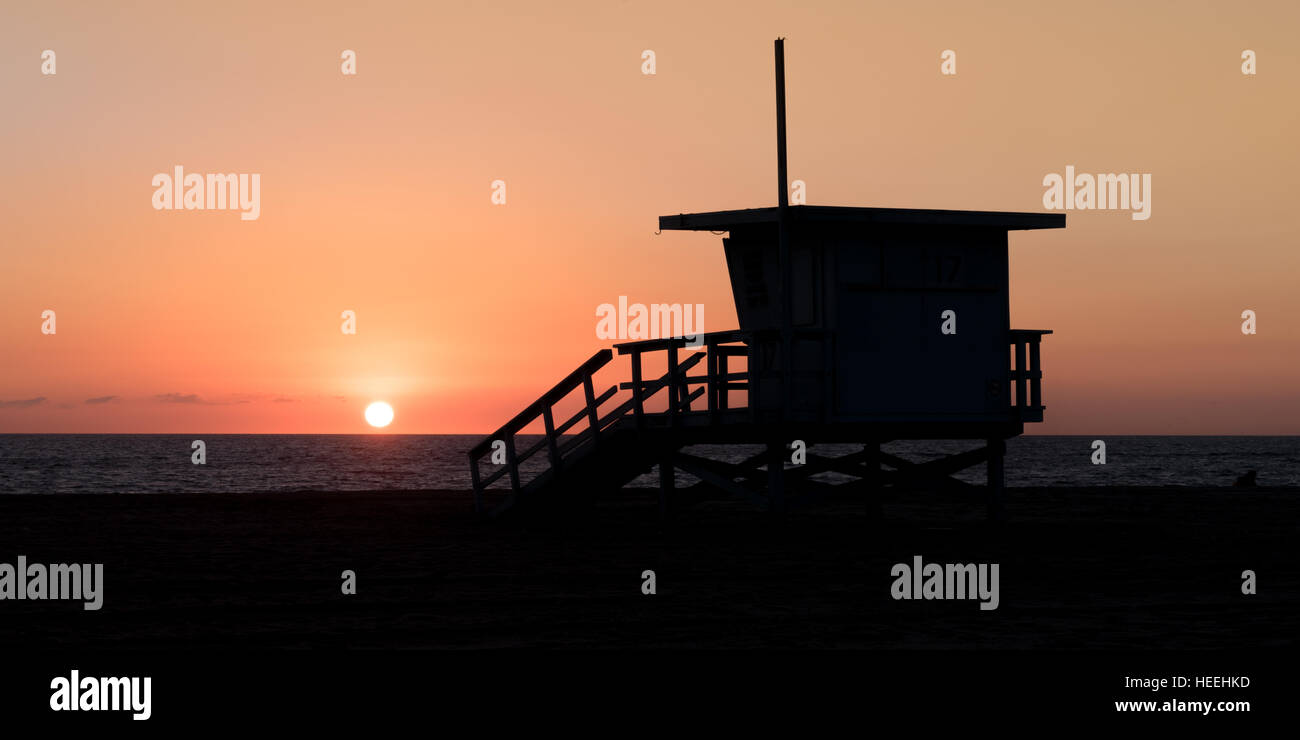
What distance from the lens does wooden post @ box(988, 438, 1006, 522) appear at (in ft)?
65.4

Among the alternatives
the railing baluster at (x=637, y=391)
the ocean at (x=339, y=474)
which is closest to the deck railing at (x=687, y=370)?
the railing baluster at (x=637, y=391)

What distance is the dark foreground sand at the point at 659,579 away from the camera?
1005 cm

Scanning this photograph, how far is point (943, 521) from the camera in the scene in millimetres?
22484

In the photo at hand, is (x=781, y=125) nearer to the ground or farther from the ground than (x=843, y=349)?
farther from the ground

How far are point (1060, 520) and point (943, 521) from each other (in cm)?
200

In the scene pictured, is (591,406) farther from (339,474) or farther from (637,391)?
(339,474)

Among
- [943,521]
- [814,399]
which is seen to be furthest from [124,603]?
[943,521]

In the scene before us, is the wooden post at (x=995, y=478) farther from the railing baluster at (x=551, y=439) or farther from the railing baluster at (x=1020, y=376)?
the railing baluster at (x=551, y=439)

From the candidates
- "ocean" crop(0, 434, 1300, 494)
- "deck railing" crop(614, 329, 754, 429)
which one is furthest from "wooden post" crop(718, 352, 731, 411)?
"ocean" crop(0, 434, 1300, 494)

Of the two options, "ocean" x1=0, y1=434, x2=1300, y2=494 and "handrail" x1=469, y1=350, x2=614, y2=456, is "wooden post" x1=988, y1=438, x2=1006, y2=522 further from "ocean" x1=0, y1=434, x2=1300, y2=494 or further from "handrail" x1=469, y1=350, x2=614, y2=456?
"ocean" x1=0, y1=434, x2=1300, y2=494

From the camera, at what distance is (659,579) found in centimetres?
1359

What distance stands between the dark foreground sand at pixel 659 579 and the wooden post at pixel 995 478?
0.84 ft

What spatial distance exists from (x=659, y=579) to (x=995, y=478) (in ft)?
26.9

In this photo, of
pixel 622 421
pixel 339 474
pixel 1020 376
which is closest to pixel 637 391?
pixel 622 421
